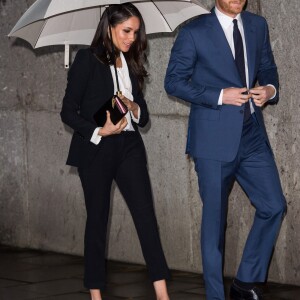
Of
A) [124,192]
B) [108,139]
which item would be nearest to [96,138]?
[108,139]

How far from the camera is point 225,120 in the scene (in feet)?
21.7

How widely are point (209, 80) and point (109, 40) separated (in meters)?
0.66

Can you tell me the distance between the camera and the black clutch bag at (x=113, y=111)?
635cm

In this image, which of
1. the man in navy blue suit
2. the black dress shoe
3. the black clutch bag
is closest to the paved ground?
the black dress shoe

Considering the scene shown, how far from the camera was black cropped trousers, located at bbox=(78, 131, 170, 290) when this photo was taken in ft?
21.5

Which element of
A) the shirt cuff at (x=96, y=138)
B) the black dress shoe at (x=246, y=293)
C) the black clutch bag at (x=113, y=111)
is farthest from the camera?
the black dress shoe at (x=246, y=293)

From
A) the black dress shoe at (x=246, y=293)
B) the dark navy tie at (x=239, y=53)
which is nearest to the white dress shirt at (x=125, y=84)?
the dark navy tie at (x=239, y=53)

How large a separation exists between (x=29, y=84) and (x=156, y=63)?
163 centimetres

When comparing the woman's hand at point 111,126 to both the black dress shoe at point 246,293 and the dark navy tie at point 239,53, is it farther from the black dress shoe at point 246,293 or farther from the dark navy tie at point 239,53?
the black dress shoe at point 246,293

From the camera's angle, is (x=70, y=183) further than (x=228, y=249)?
Yes

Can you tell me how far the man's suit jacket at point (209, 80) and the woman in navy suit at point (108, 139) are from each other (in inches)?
9.8

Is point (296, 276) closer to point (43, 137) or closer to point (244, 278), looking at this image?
point (244, 278)

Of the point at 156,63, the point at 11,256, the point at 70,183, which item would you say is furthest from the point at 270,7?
the point at 11,256

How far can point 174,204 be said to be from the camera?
27.0ft
